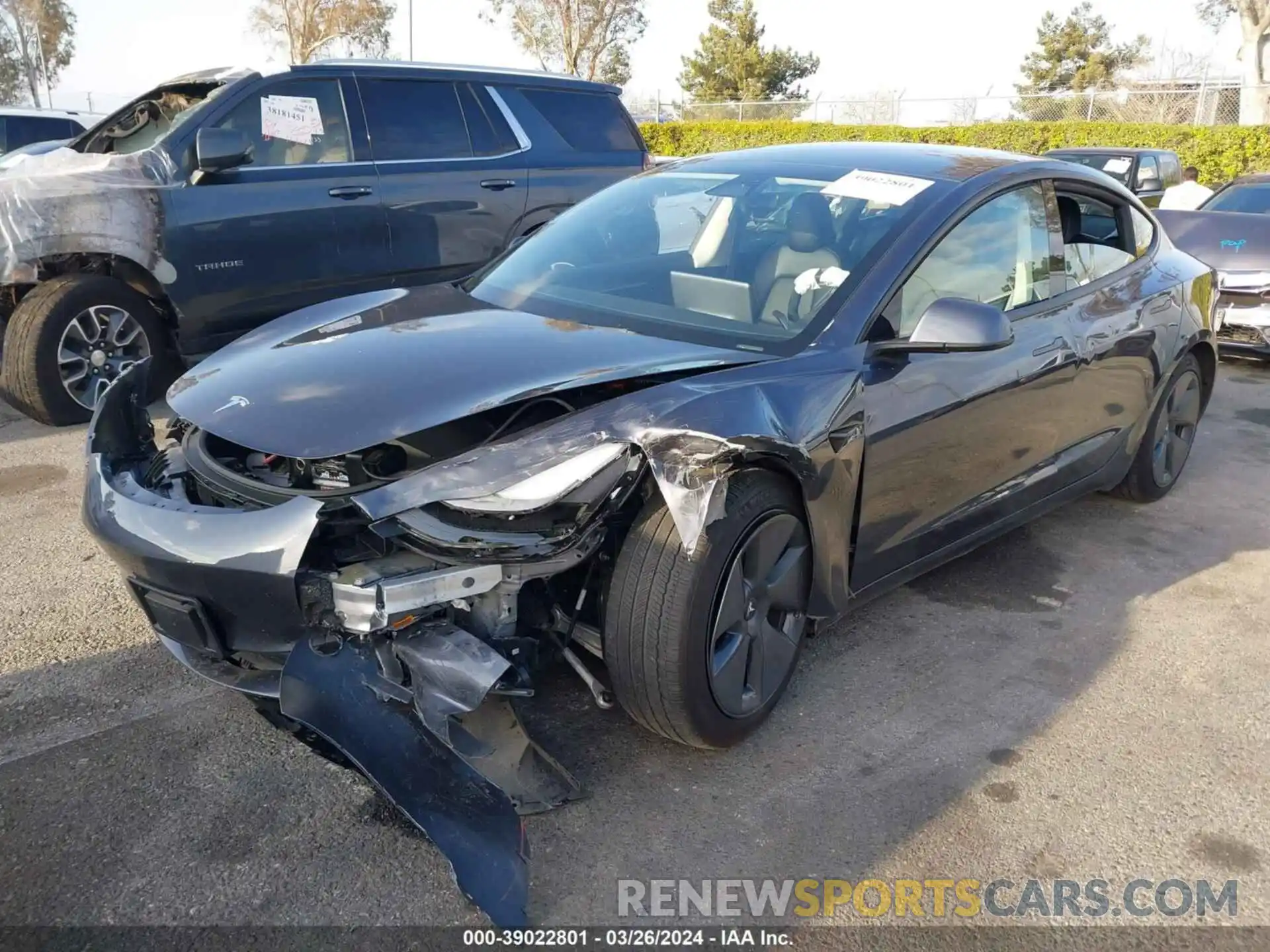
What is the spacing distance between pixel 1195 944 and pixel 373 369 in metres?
2.33

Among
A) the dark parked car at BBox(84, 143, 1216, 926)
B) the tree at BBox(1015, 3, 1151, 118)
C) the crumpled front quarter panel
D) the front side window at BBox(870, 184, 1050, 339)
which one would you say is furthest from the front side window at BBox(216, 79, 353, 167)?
the tree at BBox(1015, 3, 1151, 118)

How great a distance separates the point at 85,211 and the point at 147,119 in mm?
1046

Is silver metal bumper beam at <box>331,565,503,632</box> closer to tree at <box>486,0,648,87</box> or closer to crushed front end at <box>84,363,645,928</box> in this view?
crushed front end at <box>84,363,645,928</box>

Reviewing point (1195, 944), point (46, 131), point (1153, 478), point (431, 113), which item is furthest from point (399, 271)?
point (46, 131)

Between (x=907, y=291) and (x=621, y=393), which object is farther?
(x=907, y=291)

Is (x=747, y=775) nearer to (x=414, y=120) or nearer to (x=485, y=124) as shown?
(x=414, y=120)

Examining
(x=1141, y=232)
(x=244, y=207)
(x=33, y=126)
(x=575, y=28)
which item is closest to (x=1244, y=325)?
(x=1141, y=232)

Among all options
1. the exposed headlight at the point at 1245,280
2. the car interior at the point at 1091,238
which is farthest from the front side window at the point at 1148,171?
the car interior at the point at 1091,238

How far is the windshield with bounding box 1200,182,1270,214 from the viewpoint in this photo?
8633 millimetres

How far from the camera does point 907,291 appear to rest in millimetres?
3107

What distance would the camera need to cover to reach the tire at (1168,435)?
14.9ft

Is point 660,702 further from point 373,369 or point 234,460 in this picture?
point 234,460

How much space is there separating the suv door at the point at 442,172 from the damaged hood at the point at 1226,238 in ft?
15.9

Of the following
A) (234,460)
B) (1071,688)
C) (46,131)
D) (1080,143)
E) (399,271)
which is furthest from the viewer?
(1080,143)
